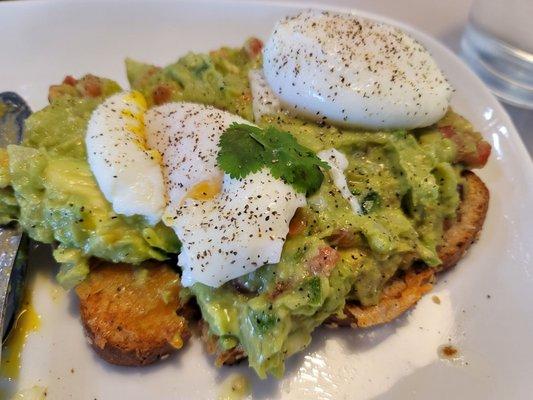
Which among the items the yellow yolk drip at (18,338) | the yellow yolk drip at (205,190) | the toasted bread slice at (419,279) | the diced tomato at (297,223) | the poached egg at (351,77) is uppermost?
the poached egg at (351,77)

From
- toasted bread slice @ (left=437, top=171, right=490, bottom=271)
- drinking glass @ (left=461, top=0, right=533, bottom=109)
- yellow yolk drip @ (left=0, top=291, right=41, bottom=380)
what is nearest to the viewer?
yellow yolk drip @ (left=0, top=291, right=41, bottom=380)

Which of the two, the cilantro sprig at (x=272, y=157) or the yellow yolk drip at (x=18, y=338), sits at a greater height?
the cilantro sprig at (x=272, y=157)

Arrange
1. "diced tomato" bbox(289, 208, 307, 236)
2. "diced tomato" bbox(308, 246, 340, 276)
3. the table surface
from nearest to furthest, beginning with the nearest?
"diced tomato" bbox(308, 246, 340, 276) < "diced tomato" bbox(289, 208, 307, 236) < the table surface

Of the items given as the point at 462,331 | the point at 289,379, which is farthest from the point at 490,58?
the point at 289,379

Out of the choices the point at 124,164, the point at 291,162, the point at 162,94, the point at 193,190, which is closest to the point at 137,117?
the point at 162,94

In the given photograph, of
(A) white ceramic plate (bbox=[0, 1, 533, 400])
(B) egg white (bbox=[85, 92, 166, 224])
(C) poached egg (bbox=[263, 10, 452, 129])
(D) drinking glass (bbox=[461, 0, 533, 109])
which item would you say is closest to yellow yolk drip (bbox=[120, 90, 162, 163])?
(B) egg white (bbox=[85, 92, 166, 224])

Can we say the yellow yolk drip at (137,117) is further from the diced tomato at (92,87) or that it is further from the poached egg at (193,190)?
the diced tomato at (92,87)

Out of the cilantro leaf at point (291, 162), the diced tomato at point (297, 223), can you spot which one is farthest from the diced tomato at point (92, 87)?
the diced tomato at point (297, 223)

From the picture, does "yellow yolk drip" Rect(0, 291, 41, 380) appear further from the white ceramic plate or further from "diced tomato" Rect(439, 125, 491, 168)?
"diced tomato" Rect(439, 125, 491, 168)
